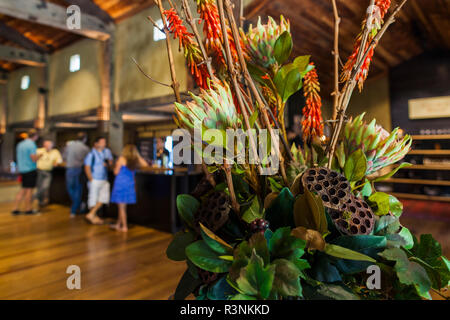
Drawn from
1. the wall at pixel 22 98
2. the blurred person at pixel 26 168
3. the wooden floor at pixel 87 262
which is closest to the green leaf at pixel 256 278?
the wooden floor at pixel 87 262

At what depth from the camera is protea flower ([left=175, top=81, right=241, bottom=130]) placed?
1.08 ft

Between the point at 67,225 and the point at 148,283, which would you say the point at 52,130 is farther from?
the point at 148,283

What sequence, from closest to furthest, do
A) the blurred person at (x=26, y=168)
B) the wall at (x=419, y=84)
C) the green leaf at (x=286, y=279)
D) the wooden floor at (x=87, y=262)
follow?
1. the green leaf at (x=286, y=279)
2. the wooden floor at (x=87, y=262)
3. the blurred person at (x=26, y=168)
4. the wall at (x=419, y=84)

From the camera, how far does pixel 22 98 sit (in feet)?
30.0

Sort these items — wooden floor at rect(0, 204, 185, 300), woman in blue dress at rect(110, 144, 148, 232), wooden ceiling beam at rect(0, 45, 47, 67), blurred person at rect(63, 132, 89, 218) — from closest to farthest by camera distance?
1. wooden floor at rect(0, 204, 185, 300)
2. woman in blue dress at rect(110, 144, 148, 232)
3. blurred person at rect(63, 132, 89, 218)
4. wooden ceiling beam at rect(0, 45, 47, 67)

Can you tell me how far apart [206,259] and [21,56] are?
29.7 feet

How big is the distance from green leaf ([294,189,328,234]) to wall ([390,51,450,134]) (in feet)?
23.2

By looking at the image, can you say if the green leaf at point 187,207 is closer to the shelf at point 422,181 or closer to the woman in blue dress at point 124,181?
the woman in blue dress at point 124,181

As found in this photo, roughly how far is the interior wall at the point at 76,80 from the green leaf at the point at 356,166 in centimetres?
671

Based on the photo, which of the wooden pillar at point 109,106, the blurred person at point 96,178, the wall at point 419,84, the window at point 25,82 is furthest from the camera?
the window at point 25,82

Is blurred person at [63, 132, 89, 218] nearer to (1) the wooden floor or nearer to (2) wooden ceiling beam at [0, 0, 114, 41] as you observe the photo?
(1) the wooden floor

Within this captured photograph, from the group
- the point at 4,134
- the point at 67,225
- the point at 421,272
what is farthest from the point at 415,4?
the point at 4,134

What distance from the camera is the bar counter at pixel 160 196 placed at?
12.8 ft

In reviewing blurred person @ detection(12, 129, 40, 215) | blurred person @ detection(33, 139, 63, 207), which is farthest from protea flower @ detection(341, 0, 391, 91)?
blurred person @ detection(33, 139, 63, 207)
